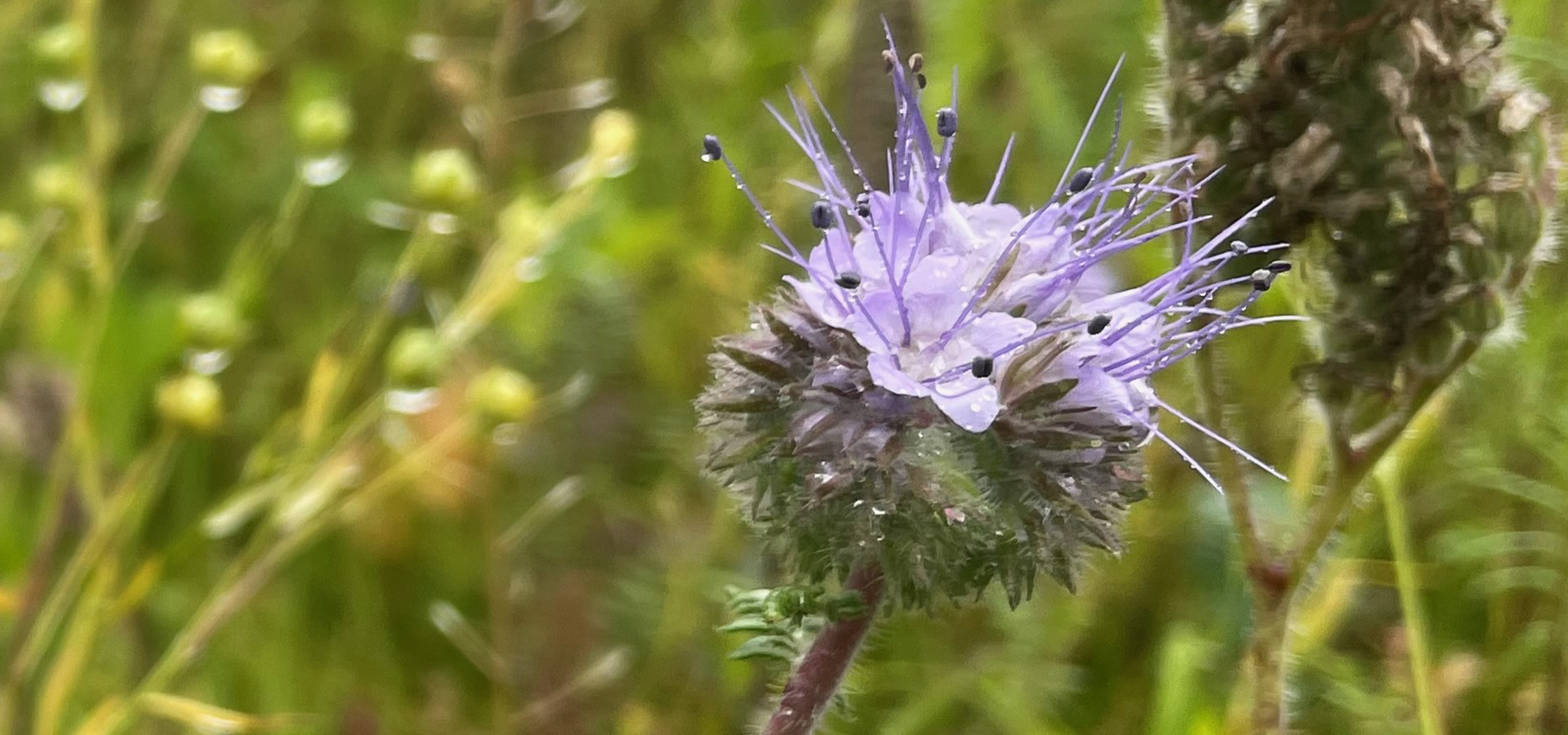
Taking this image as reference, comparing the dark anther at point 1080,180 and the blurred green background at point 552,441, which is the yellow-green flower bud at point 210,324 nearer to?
the blurred green background at point 552,441

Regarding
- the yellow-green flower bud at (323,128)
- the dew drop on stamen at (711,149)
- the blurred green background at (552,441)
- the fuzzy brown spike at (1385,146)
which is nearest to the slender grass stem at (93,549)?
the blurred green background at (552,441)

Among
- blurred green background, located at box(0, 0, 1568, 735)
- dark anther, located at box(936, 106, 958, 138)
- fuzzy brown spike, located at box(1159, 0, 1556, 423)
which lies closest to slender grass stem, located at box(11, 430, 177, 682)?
blurred green background, located at box(0, 0, 1568, 735)

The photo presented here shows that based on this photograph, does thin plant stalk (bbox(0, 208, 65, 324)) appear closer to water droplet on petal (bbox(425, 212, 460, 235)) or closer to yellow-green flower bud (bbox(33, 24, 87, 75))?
yellow-green flower bud (bbox(33, 24, 87, 75))

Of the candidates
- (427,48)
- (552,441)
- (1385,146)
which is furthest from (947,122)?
(552,441)

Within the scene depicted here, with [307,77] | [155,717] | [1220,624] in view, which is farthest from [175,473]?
[1220,624]

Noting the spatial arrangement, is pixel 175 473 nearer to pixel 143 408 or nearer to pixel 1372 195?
pixel 143 408

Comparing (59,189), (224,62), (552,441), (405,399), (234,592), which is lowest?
(552,441)

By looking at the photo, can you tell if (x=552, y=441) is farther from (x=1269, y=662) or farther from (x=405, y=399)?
(x=1269, y=662)
